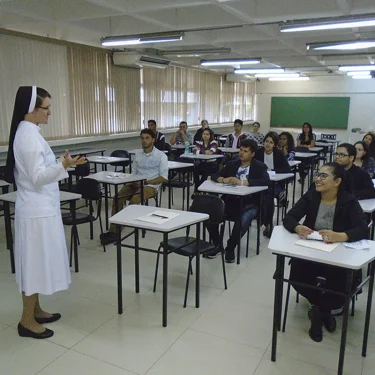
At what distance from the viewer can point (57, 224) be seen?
2.47 metres

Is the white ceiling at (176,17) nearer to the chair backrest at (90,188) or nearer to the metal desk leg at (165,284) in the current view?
the chair backrest at (90,188)

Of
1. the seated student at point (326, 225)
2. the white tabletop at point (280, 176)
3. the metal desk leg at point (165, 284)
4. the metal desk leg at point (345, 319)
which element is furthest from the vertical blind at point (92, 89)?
the metal desk leg at point (345, 319)

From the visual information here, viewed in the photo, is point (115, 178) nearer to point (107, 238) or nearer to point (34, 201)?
point (107, 238)

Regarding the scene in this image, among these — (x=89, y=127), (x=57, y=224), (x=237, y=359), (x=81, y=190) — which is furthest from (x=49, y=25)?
(x=237, y=359)

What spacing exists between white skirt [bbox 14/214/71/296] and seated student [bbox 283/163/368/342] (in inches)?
60.2

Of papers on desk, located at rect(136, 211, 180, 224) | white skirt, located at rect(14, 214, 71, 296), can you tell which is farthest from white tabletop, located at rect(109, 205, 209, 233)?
white skirt, located at rect(14, 214, 71, 296)

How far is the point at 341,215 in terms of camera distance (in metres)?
2.52

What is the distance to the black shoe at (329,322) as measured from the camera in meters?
2.62

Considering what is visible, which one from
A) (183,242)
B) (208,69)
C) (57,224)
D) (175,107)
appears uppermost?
(208,69)

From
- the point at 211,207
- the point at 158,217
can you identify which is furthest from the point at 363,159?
the point at 158,217

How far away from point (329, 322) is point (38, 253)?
201 centimetres

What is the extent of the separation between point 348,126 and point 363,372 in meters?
11.7

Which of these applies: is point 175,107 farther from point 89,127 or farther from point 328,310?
point 328,310

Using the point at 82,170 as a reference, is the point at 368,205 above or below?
above
